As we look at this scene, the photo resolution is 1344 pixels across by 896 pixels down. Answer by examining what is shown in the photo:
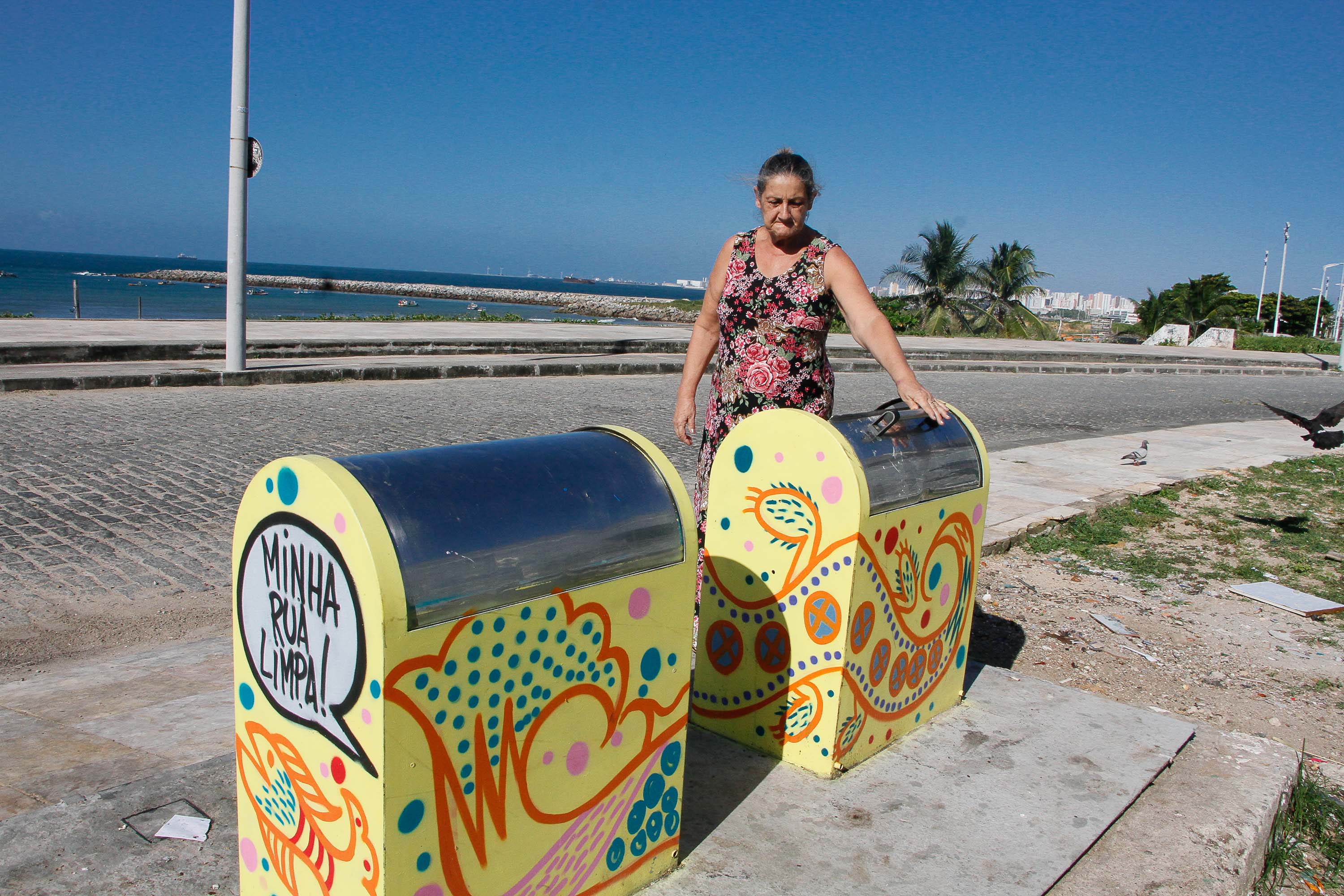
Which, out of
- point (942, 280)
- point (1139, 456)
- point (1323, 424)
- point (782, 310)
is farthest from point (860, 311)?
point (942, 280)

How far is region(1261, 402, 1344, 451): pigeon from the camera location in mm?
6637

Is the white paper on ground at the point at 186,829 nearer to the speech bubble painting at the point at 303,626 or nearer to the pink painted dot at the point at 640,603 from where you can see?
the speech bubble painting at the point at 303,626

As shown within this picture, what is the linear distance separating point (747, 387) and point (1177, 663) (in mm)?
2564

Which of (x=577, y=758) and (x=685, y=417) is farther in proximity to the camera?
(x=685, y=417)

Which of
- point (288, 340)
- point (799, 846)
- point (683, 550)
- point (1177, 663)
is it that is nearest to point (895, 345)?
point (683, 550)

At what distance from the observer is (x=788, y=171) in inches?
124

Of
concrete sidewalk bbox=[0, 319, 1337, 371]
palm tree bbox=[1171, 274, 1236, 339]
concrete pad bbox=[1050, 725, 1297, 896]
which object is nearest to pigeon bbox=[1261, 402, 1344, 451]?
concrete sidewalk bbox=[0, 319, 1337, 371]

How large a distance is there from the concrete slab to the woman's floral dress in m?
0.96

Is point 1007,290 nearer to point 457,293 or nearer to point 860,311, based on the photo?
point 860,311

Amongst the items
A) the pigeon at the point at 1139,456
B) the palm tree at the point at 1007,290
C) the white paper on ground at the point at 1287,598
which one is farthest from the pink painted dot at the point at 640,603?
the palm tree at the point at 1007,290

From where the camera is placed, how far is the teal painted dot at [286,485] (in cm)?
168

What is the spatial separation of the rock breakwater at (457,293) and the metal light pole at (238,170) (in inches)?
2590

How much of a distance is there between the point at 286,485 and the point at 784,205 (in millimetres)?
1977

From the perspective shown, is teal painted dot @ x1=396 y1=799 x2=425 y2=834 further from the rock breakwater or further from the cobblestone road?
the rock breakwater
